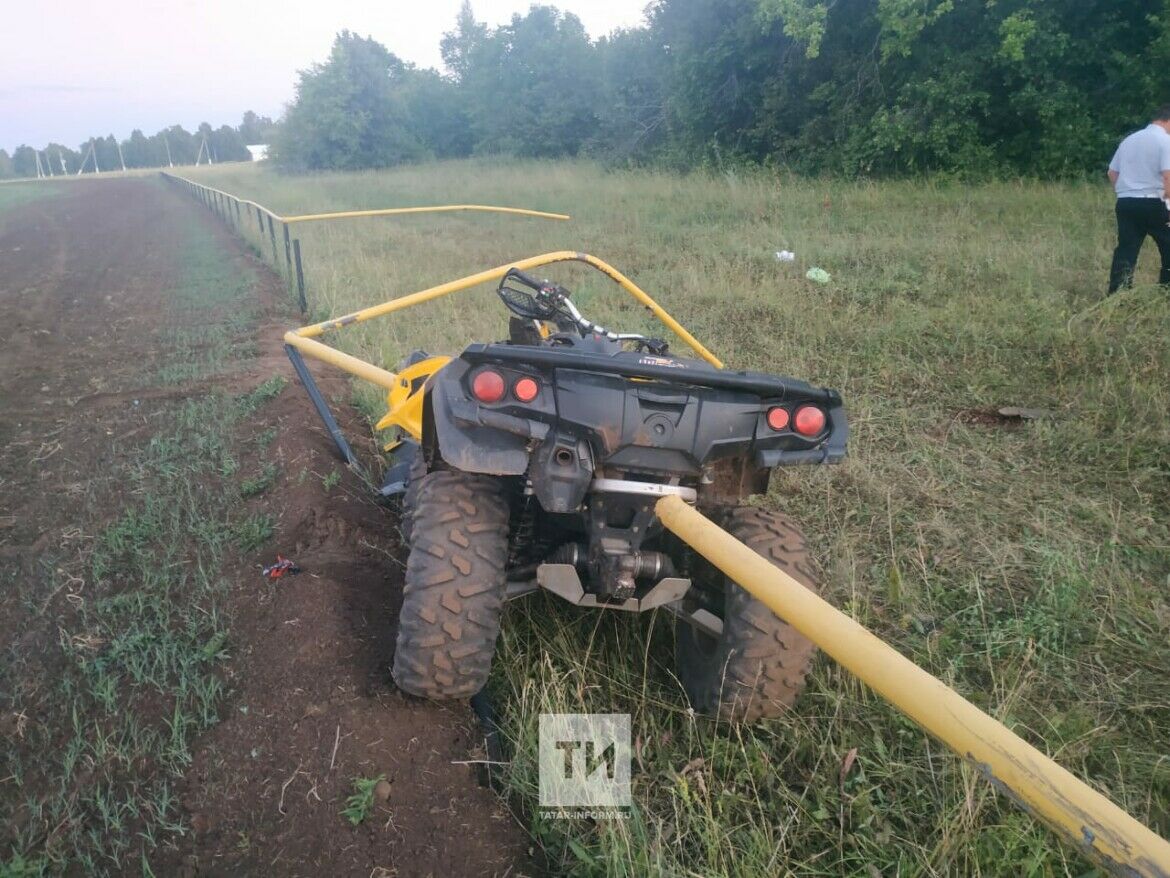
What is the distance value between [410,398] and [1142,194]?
6425mm

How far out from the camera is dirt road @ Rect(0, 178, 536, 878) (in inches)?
90.5

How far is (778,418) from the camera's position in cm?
254

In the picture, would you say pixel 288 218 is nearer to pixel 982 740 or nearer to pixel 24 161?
pixel 982 740

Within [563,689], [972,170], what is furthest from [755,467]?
[972,170]

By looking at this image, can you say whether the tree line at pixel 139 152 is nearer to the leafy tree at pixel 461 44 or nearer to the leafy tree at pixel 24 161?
the leafy tree at pixel 24 161

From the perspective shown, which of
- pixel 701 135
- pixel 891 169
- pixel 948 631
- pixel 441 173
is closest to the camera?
pixel 948 631

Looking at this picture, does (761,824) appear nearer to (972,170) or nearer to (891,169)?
(972,170)

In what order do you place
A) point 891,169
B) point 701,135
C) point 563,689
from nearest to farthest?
point 563,689 → point 891,169 → point 701,135

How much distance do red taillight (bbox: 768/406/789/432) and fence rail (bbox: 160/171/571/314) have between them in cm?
328

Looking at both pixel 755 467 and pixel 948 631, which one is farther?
pixel 948 631

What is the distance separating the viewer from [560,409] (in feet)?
7.99

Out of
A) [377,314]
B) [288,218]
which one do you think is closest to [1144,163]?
[377,314]

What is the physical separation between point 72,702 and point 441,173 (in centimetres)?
2728
